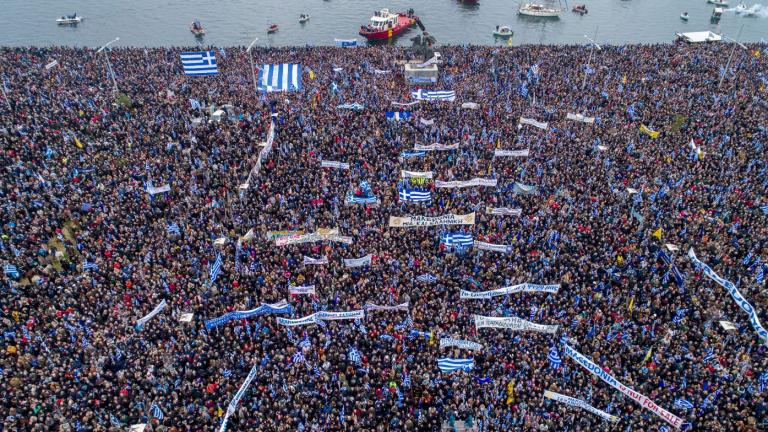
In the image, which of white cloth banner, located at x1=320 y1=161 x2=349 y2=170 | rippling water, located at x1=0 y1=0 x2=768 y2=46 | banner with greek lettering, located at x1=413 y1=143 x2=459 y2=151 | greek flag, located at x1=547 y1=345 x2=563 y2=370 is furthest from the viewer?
rippling water, located at x1=0 y1=0 x2=768 y2=46

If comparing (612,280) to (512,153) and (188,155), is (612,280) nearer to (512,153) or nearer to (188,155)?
(512,153)

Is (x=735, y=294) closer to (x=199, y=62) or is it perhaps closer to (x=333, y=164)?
(x=333, y=164)

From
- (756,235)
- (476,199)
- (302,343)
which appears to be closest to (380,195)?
(476,199)

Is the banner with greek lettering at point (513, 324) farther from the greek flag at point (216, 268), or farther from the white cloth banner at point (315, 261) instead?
the greek flag at point (216, 268)

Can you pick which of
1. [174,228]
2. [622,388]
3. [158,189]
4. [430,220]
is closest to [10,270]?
[174,228]

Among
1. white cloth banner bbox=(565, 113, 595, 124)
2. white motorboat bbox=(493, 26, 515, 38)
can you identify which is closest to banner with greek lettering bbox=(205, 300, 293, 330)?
white cloth banner bbox=(565, 113, 595, 124)

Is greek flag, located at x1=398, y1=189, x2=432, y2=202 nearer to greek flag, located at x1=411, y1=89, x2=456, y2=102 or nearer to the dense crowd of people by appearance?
the dense crowd of people
